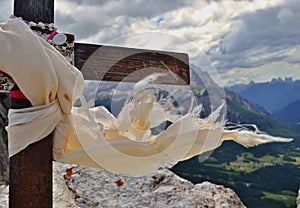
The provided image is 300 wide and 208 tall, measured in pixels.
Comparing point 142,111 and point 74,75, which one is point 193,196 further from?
point 74,75

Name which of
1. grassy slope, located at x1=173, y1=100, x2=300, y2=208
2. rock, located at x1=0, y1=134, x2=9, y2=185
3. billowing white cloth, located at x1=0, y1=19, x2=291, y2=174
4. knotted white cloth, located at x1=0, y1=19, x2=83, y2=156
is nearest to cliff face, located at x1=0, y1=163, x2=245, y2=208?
billowing white cloth, located at x1=0, y1=19, x2=291, y2=174

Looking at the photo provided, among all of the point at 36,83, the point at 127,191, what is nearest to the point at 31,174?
the point at 36,83

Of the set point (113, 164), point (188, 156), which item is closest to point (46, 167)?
point (113, 164)

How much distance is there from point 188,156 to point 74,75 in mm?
711

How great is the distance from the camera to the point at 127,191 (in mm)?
2824

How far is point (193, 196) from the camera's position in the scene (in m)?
2.77

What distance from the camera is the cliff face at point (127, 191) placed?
273cm

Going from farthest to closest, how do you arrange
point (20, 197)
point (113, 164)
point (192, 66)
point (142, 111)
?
point (192, 66), point (142, 111), point (113, 164), point (20, 197)

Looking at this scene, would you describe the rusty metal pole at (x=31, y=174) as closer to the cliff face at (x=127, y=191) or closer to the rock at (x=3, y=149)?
the cliff face at (x=127, y=191)

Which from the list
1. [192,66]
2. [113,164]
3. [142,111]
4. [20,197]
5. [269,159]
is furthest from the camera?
[269,159]

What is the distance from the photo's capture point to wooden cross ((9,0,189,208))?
1665 mm

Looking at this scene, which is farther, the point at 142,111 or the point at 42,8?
the point at 142,111

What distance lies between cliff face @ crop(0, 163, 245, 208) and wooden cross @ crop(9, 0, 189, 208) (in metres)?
1.07

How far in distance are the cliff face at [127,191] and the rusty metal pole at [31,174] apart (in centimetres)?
106
